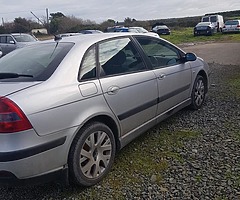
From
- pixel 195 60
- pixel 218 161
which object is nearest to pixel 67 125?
pixel 218 161

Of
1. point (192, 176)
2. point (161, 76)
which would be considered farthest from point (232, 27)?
point (192, 176)

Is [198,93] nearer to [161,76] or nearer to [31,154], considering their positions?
[161,76]

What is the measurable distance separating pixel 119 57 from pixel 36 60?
0.94 metres

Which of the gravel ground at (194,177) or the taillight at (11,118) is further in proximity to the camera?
the gravel ground at (194,177)

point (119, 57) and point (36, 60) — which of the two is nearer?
point (36, 60)

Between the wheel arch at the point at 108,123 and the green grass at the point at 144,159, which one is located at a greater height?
the wheel arch at the point at 108,123

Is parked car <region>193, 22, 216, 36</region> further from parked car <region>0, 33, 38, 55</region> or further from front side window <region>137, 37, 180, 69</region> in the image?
front side window <region>137, 37, 180, 69</region>

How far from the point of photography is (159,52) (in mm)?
4070

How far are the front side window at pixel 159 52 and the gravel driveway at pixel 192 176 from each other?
99 cm

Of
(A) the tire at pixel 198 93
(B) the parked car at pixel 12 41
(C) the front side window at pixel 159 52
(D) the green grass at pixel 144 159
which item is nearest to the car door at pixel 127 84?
(C) the front side window at pixel 159 52

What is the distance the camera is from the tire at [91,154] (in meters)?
2.57

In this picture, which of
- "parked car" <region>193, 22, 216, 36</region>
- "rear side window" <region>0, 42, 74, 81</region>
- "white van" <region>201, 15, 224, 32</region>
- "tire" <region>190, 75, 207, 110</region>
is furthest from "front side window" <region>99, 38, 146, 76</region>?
"white van" <region>201, 15, 224, 32</region>

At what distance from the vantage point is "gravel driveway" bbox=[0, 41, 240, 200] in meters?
2.63

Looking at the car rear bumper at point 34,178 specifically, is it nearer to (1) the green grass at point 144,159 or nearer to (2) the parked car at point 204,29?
(1) the green grass at point 144,159
